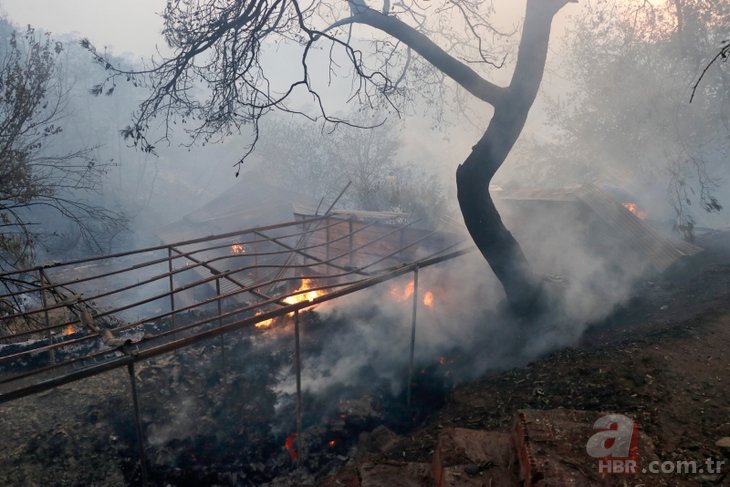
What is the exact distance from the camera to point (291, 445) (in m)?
7.21

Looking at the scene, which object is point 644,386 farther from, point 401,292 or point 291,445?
point 401,292

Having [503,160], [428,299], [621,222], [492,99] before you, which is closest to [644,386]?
[503,160]

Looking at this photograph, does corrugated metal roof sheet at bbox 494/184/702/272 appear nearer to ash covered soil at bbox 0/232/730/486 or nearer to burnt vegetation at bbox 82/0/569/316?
ash covered soil at bbox 0/232/730/486

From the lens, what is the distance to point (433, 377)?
8688mm

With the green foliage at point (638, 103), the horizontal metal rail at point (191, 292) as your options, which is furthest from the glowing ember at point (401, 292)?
the green foliage at point (638, 103)

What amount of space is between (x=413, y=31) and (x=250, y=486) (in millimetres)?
7823

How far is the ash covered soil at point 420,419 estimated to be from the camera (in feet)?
15.4

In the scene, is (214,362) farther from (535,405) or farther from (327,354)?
(535,405)

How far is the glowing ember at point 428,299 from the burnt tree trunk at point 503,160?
2.97 m

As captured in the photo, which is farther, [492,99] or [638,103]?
[638,103]

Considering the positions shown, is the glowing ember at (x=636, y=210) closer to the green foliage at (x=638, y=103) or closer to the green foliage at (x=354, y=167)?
the green foliage at (x=638, y=103)

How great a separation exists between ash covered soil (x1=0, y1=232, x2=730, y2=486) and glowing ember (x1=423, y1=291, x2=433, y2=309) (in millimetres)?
3638

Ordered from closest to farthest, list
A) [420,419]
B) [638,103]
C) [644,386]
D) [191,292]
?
[644,386] → [420,419] → [638,103] → [191,292]

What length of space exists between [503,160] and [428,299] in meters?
4.96
